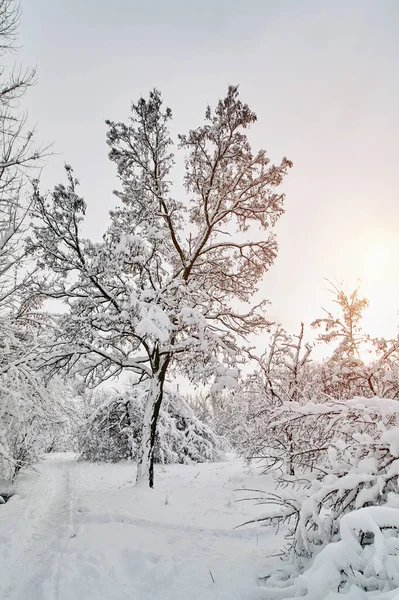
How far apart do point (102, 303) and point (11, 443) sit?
18.4ft

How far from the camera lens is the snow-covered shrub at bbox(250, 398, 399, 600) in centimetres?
224

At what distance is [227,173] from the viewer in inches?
376

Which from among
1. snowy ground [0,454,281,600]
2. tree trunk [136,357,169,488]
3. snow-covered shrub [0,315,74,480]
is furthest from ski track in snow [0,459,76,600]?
tree trunk [136,357,169,488]

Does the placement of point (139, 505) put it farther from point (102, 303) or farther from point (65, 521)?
point (102, 303)

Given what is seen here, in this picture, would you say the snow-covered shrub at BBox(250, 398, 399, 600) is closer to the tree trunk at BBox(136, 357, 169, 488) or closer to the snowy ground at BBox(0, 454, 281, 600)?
the snowy ground at BBox(0, 454, 281, 600)

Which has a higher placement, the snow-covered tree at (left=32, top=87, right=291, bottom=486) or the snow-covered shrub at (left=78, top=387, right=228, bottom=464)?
the snow-covered tree at (left=32, top=87, right=291, bottom=486)

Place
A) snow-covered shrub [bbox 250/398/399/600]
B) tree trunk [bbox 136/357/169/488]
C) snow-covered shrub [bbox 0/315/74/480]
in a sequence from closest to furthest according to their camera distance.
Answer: snow-covered shrub [bbox 250/398/399/600] → snow-covered shrub [bbox 0/315/74/480] → tree trunk [bbox 136/357/169/488]

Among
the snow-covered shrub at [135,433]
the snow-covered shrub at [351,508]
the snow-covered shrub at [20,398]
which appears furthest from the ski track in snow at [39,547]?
the snow-covered shrub at [135,433]

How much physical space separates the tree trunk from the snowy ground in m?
0.48

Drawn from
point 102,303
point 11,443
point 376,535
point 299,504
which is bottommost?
point 11,443

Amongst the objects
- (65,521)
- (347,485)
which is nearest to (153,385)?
(65,521)

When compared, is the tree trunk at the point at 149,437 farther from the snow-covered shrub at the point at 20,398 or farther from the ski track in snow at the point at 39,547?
the snow-covered shrub at the point at 20,398

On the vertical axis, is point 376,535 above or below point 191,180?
below

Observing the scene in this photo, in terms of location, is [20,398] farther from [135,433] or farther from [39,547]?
[135,433]
